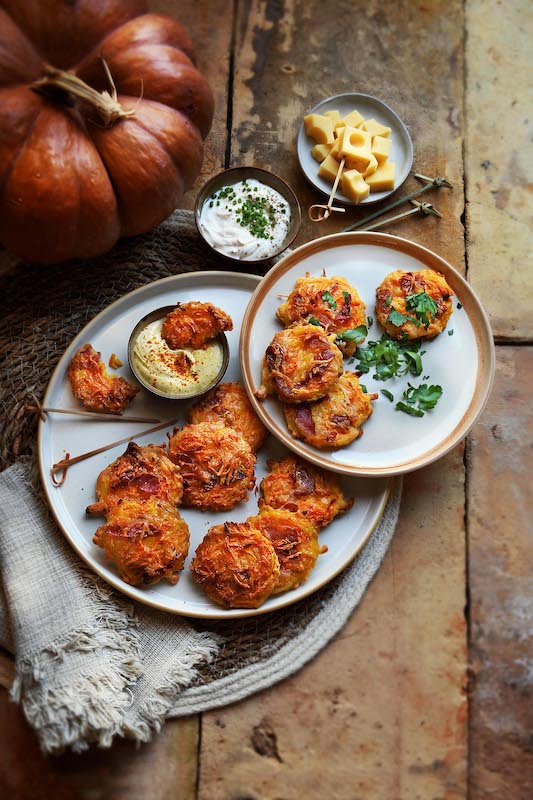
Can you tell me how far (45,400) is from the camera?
12.9 ft

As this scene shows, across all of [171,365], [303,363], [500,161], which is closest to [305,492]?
[303,363]

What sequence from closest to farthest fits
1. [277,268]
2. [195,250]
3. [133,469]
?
[133,469] → [277,268] → [195,250]

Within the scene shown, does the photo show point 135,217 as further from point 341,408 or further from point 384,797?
point 384,797

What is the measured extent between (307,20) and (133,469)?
127 inches

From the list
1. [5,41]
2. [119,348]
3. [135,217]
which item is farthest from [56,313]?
[5,41]

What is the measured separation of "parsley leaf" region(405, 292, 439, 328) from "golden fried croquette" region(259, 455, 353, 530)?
0.98 m

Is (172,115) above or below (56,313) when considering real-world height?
above

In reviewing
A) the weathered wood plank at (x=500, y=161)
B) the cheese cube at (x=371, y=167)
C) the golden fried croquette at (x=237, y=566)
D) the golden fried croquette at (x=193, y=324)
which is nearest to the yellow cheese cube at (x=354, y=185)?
the cheese cube at (x=371, y=167)

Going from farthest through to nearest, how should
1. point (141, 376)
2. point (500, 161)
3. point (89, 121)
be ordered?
point (500, 161), point (141, 376), point (89, 121)

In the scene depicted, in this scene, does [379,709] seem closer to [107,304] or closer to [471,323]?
[471,323]

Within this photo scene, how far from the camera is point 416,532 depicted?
4273 millimetres

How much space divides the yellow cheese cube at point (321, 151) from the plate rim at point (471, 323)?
0.69m

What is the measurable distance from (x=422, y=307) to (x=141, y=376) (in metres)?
1.56

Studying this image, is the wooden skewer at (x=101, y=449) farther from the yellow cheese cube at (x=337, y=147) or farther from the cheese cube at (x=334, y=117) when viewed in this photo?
the cheese cube at (x=334, y=117)
